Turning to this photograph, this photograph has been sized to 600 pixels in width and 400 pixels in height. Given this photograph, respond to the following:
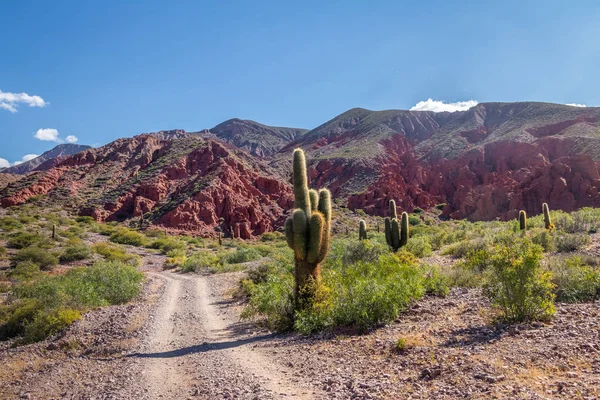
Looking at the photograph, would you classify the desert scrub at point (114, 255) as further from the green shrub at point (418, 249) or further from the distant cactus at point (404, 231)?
the green shrub at point (418, 249)

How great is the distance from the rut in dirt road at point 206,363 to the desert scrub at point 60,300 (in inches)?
101

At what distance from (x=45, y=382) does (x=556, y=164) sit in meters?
Answer: 67.5

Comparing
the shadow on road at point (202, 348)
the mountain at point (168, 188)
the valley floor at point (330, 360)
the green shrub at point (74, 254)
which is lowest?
Answer: the shadow on road at point (202, 348)

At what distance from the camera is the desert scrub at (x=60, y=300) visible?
10633 millimetres

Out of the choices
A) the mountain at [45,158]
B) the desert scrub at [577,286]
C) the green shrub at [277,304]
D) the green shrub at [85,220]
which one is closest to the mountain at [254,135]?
the mountain at [45,158]

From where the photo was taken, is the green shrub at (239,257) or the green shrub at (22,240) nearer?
the green shrub at (22,240)

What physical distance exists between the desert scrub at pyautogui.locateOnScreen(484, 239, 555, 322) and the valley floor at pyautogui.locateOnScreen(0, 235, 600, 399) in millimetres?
→ 338

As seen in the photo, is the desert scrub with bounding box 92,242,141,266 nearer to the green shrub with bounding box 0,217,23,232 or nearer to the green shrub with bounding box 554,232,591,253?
the green shrub with bounding box 0,217,23,232

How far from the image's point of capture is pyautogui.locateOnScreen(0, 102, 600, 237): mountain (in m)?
52.5

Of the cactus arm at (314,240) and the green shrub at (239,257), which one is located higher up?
the cactus arm at (314,240)

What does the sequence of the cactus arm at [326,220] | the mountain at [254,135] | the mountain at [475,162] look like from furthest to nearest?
the mountain at [254,135] < the mountain at [475,162] < the cactus arm at [326,220]

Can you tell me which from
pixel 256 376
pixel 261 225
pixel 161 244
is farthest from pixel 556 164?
pixel 256 376

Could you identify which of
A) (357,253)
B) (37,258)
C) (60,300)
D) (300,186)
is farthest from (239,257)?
(300,186)

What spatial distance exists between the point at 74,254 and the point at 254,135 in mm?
116472
